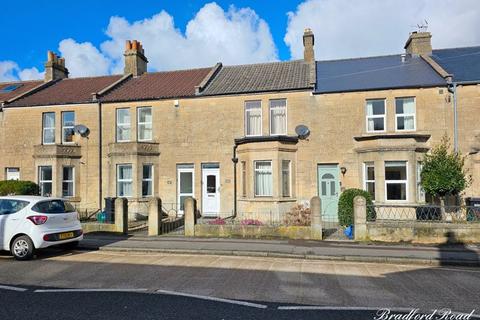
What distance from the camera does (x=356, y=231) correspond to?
38.7 ft

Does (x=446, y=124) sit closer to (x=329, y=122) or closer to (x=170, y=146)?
(x=329, y=122)

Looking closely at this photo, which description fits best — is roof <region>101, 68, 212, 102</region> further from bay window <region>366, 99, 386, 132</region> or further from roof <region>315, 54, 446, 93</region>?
bay window <region>366, 99, 386, 132</region>

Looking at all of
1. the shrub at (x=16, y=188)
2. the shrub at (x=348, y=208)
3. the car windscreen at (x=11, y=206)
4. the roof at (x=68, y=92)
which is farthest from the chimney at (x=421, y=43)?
the shrub at (x=16, y=188)

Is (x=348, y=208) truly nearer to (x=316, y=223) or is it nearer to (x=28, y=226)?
(x=316, y=223)

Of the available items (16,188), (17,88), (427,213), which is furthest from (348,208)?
(17,88)

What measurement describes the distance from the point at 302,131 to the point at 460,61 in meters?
9.55

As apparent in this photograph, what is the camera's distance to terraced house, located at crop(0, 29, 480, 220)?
52.9 ft

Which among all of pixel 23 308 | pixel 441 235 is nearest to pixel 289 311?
pixel 23 308

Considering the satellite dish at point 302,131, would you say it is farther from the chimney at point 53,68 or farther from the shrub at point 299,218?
the chimney at point 53,68

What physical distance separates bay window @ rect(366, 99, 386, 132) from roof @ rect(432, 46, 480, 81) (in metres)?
3.40

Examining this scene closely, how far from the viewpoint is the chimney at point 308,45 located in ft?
67.5

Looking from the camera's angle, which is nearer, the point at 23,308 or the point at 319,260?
the point at 23,308

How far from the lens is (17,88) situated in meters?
24.6

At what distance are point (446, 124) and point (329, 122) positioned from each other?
5059 millimetres
